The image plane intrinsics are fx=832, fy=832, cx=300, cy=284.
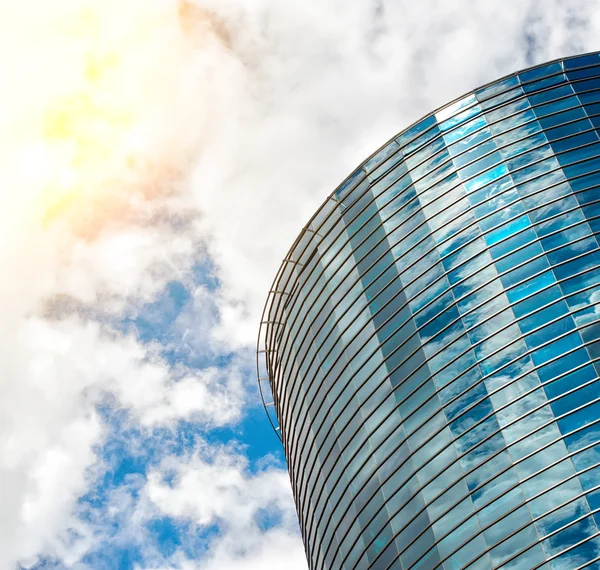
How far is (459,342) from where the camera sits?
46.7 metres

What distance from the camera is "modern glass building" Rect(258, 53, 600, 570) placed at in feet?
136

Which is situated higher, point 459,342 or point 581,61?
point 581,61

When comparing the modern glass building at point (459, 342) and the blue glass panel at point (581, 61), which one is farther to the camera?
the blue glass panel at point (581, 61)

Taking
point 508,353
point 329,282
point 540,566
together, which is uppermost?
point 329,282

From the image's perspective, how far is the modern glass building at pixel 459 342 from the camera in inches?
1626

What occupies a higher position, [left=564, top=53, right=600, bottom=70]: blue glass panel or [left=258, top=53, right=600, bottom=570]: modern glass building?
[left=564, top=53, right=600, bottom=70]: blue glass panel

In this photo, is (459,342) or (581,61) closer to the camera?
(459,342)

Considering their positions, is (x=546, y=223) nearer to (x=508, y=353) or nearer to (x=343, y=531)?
(x=508, y=353)

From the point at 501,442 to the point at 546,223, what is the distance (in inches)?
523

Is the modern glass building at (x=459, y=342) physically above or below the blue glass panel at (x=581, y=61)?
below

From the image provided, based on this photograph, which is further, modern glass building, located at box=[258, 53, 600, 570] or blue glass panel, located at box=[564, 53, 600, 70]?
blue glass panel, located at box=[564, 53, 600, 70]

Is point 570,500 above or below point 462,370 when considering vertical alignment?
below

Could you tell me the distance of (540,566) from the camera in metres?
38.8

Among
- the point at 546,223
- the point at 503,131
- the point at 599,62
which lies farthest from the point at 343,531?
the point at 599,62
